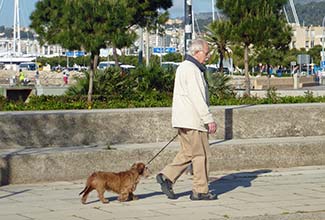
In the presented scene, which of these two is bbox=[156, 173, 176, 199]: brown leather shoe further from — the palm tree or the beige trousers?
the palm tree

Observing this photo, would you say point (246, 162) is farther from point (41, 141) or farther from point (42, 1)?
point (42, 1)

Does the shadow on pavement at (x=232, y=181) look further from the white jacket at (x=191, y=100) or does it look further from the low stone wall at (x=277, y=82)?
the low stone wall at (x=277, y=82)

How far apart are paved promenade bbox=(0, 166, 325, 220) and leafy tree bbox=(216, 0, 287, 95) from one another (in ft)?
37.4

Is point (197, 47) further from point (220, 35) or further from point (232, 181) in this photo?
point (220, 35)

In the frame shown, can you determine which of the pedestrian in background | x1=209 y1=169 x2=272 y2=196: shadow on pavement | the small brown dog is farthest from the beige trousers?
x1=209 y1=169 x2=272 y2=196: shadow on pavement

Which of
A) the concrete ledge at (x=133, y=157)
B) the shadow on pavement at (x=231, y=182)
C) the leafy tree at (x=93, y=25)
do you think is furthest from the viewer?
the leafy tree at (x=93, y=25)

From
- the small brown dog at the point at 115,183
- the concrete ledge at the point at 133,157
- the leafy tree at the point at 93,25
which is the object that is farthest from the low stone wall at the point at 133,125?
the leafy tree at the point at 93,25

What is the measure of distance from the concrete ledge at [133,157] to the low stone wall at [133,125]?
0.93 feet

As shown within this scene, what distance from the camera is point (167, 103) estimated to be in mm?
16578

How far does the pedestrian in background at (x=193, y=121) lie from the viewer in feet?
33.2

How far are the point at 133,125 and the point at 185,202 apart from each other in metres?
3.25

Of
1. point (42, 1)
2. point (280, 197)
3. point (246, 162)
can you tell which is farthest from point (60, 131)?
point (42, 1)

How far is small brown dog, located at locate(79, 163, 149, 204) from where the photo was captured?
10.1 m

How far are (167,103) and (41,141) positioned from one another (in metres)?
4.29
